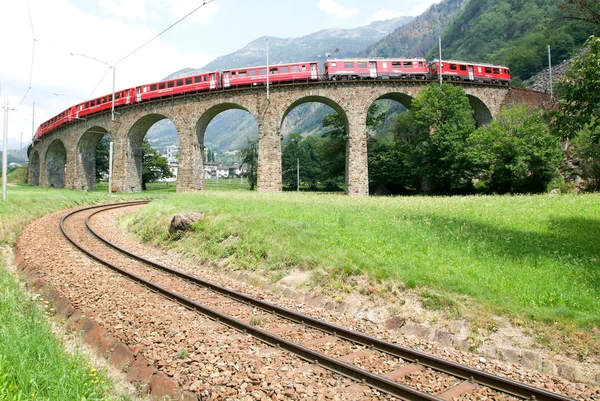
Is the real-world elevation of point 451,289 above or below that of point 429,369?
above

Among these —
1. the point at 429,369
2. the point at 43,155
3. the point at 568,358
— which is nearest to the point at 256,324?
the point at 429,369

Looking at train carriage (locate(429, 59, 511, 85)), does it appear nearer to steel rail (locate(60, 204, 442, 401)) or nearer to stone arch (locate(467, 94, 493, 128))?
stone arch (locate(467, 94, 493, 128))

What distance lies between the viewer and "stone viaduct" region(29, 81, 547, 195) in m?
33.5

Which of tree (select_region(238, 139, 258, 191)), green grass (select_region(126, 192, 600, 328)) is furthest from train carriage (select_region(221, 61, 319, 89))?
tree (select_region(238, 139, 258, 191))

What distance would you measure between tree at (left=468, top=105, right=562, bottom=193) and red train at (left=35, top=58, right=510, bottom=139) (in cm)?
850

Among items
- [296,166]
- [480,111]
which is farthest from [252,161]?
[480,111]

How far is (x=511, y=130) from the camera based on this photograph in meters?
29.0

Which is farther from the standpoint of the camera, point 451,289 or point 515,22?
point 515,22

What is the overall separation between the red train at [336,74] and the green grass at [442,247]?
20187 millimetres

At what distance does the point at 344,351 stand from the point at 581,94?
30.9ft

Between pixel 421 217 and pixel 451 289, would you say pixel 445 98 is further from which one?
pixel 451 289

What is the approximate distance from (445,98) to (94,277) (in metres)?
29.2

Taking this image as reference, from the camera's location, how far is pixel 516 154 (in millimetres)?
27062

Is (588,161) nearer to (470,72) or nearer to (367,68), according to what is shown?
(470,72)
